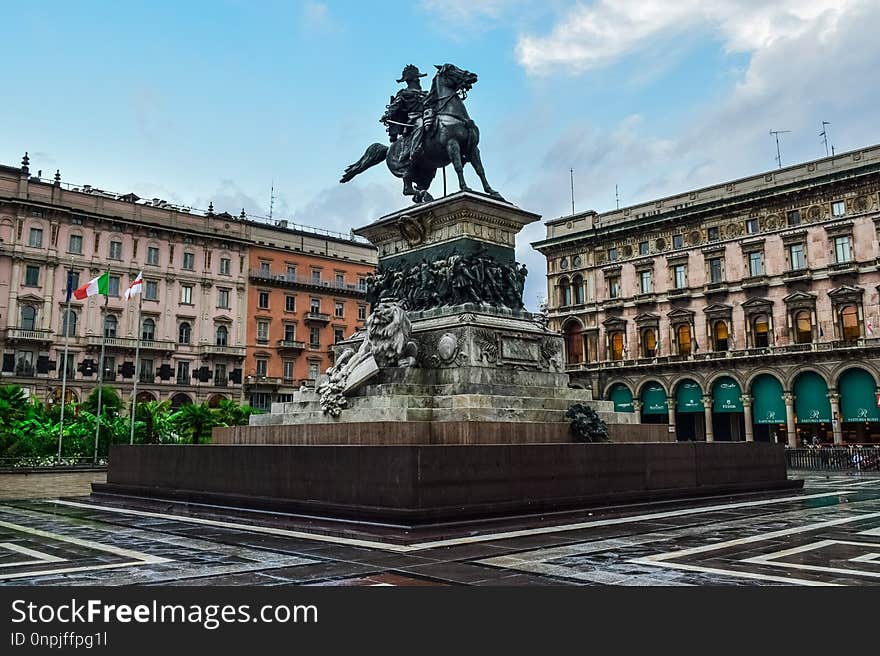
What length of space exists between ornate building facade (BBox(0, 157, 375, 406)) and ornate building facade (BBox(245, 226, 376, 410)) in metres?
0.18

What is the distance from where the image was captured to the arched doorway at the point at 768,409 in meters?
48.8

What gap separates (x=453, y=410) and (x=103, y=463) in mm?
26505

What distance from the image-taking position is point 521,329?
14.8 metres

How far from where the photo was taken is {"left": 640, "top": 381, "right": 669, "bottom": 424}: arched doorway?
54.8m

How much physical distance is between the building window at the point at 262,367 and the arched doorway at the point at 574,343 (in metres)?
24.8

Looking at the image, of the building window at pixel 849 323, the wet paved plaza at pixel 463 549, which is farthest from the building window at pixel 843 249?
the wet paved plaza at pixel 463 549

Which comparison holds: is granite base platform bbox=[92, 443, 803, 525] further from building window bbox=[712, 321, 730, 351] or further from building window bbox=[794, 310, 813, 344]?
building window bbox=[712, 321, 730, 351]

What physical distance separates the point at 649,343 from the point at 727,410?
25.6 feet


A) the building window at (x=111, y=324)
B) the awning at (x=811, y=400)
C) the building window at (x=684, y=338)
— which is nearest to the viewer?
the awning at (x=811, y=400)

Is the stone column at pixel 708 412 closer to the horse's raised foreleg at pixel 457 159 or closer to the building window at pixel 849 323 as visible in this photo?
the building window at pixel 849 323

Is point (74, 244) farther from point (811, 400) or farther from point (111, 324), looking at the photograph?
point (811, 400)

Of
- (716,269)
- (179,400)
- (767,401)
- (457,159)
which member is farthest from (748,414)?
(179,400)

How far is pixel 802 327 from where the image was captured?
48.7 meters

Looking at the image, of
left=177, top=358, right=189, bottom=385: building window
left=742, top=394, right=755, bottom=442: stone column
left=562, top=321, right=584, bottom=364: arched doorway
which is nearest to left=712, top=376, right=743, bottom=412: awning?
left=742, top=394, right=755, bottom=442: stone column
